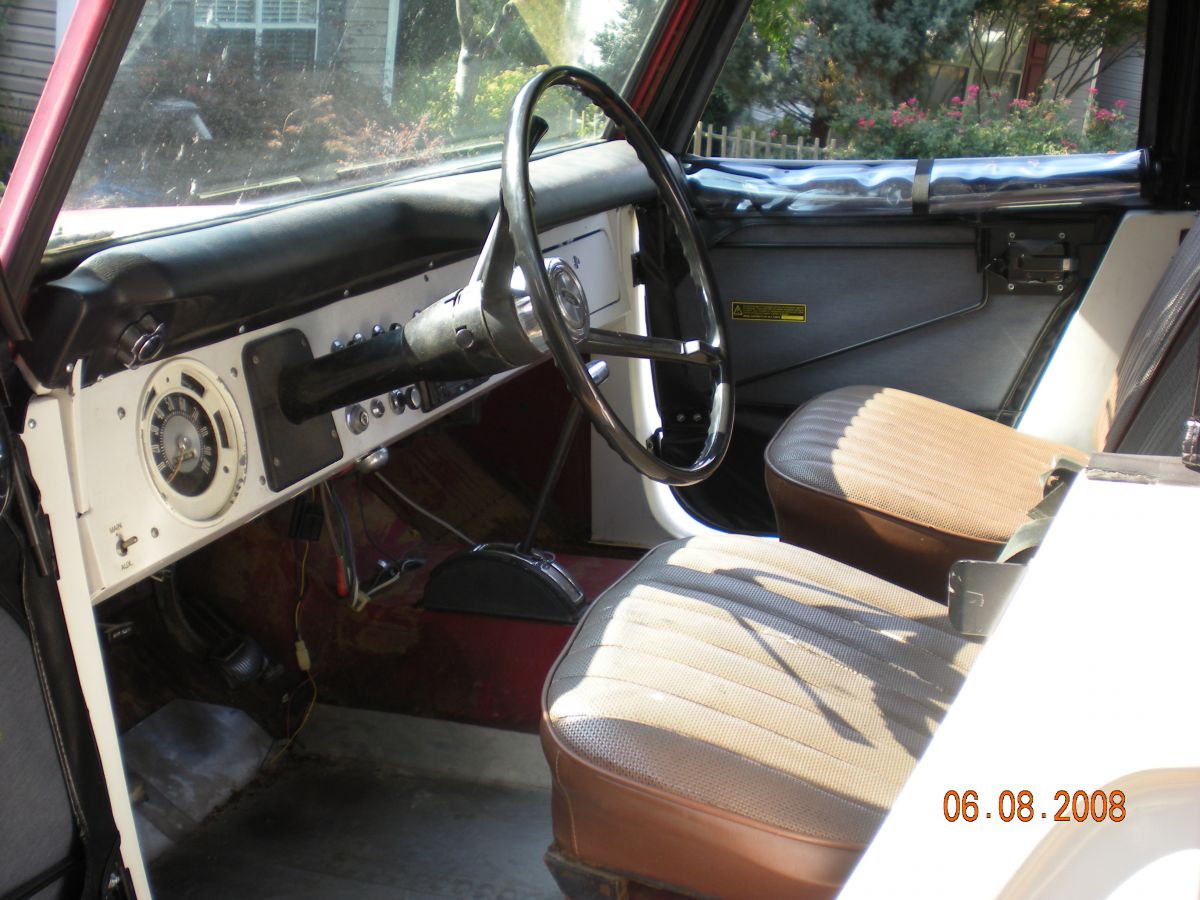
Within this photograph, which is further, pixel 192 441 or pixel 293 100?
pixel 293 100

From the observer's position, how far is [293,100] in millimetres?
1492

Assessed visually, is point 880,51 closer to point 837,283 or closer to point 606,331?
point 837,283

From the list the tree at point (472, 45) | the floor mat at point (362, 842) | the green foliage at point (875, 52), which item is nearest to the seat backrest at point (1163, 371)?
the green foliage at point (875, 52)

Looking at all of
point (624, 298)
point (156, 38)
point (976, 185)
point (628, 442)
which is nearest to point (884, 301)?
point (976, 185)

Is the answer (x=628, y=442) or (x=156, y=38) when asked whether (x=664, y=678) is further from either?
(x=156, y=38)

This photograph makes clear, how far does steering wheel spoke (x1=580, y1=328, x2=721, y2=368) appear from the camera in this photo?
1401 millimetres

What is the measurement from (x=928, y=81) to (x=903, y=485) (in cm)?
175

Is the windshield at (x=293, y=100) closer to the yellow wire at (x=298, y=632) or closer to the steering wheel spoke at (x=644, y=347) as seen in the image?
the steering wheel spoke at (x=644, y=347)

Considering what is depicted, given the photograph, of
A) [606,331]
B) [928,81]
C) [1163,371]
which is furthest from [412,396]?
[928,81]

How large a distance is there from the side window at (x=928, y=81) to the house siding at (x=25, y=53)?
5.83ft

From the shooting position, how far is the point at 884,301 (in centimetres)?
240

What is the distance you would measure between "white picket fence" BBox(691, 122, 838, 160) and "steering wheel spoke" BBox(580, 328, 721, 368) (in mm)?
1081

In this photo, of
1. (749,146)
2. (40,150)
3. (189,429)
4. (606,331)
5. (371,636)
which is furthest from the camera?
(749,146)

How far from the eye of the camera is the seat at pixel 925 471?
1675 millimetres
